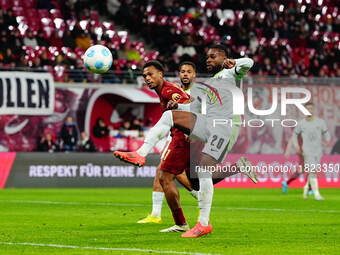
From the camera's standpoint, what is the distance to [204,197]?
9.09m

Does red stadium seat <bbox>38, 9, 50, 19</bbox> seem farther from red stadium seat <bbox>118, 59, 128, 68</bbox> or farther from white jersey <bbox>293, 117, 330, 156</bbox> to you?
white jersey <bbox>293, 117, 330, 156</bbox>

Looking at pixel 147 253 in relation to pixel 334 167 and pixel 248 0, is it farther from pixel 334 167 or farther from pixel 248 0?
pixel 248 0

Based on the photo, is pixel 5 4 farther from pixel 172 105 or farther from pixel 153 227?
pixel 172 105

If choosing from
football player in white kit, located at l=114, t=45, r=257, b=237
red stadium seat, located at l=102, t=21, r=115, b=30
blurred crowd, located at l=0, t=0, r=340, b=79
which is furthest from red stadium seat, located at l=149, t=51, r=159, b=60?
football player in white kit, located at l=114, t=45, r=257, b=237

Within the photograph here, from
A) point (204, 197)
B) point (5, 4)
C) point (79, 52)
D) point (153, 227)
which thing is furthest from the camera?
point (5, 4)

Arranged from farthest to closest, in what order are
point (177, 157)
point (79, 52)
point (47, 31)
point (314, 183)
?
point (47, 31) → point (79, 52) → point (314, 183) → point (177, 157)

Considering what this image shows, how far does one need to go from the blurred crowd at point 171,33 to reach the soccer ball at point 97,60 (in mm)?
12169

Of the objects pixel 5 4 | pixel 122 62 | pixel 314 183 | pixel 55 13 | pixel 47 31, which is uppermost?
pixel 5 4

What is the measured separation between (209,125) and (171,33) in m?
21.2

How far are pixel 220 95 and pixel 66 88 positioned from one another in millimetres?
14820

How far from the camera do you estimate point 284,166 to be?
24.1m

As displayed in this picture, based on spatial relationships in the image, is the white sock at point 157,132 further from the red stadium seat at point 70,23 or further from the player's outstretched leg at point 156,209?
the red stadium seat at point 70,23

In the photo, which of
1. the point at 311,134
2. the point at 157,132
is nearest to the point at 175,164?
the point at 157,132

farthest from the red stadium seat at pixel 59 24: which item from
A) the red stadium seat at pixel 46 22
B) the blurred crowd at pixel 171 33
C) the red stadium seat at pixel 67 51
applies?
the red stadium seat at pixel 67 51
